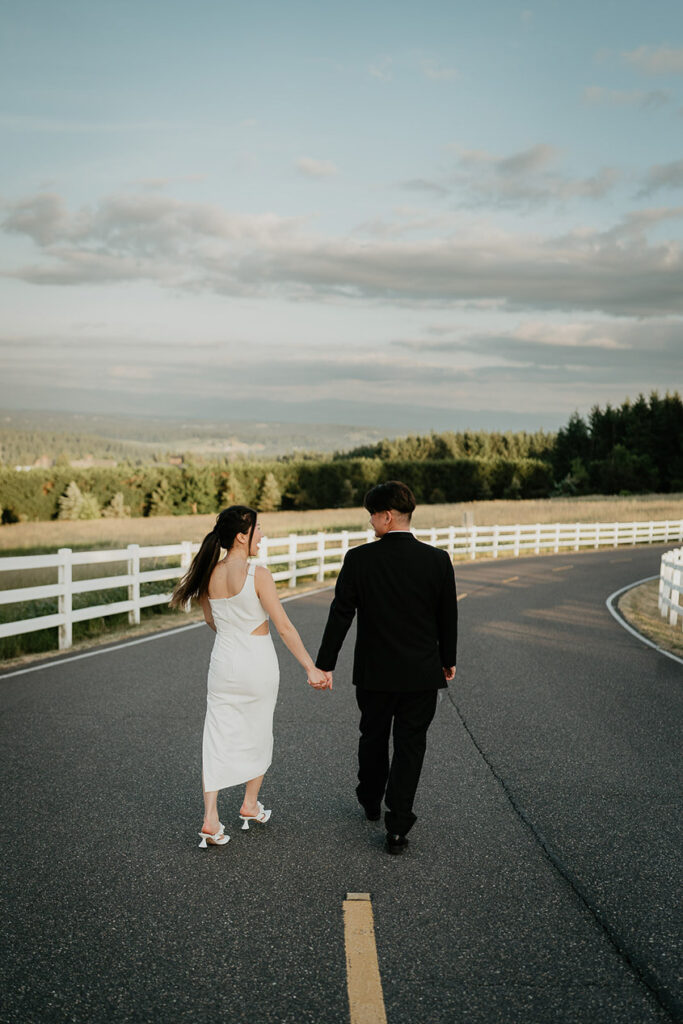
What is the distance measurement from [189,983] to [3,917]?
1.07 metres

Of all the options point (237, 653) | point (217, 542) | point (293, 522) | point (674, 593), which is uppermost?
point (217, 542)

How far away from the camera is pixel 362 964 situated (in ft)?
12.1

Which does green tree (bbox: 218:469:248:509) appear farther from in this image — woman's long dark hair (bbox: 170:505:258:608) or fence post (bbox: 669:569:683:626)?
woman's long dark hair (bbox: 170:505:258:608)

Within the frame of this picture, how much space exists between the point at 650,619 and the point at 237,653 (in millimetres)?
13276

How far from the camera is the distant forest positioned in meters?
58.4

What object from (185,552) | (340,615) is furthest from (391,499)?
(185,552)

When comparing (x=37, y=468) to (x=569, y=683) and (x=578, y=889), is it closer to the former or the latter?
(x=569, y=683)

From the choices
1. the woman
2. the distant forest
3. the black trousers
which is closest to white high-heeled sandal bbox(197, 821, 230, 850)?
the woman

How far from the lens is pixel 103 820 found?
17.7ft

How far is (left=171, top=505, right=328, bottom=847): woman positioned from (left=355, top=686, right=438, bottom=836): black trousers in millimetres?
370

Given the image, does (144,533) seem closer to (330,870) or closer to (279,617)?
(279,617)

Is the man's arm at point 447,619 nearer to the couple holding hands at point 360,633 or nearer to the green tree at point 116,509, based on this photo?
the couple holding hands at point 360,633

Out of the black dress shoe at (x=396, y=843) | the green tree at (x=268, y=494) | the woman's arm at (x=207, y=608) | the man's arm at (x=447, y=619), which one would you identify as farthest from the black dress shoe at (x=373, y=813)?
the green tree at (x=268, y=494)

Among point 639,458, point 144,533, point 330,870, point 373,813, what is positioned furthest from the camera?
point 639,458
